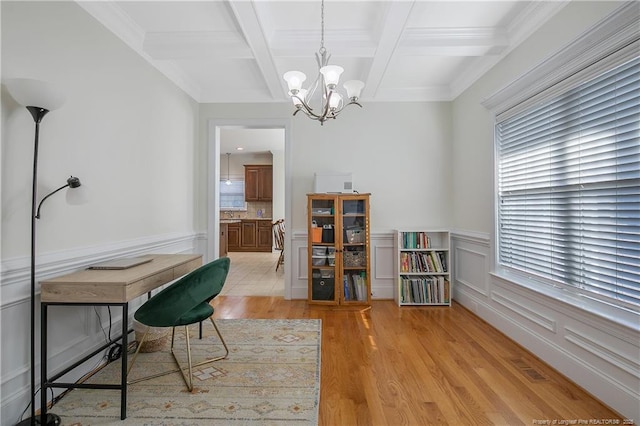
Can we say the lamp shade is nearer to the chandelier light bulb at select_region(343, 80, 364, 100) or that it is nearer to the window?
the chandelier light bulb at select_region(343, 80, 364, 100)

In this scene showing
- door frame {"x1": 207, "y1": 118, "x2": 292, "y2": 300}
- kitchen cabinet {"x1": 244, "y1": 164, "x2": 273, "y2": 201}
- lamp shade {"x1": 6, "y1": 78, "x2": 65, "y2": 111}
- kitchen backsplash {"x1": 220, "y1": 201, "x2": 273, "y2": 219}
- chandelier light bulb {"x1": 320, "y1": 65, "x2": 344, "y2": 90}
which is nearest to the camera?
lamp shade {"x1": 6, "y1": 78, "x2": 65, "y2": 111}

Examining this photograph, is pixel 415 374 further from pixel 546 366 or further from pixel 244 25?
pixel 244 25

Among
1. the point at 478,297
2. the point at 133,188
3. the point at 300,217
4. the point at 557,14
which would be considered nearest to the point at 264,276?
the point at 300,217

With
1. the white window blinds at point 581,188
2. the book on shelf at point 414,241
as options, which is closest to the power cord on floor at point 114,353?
the book on shelf at point 414,241

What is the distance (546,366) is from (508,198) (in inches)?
56.9

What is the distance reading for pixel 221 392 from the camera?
185cm

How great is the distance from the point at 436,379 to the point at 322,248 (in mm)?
1913

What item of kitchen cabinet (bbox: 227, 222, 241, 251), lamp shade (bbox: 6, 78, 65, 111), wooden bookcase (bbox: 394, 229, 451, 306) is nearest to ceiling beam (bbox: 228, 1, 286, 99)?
lamp shade (bbox: 6, 78, 65, 111)

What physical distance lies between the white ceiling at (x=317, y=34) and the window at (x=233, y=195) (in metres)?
5.64

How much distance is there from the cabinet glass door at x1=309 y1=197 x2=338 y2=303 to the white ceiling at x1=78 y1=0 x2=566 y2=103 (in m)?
1.56

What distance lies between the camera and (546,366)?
216 cm

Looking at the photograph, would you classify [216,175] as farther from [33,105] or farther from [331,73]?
[331,73]

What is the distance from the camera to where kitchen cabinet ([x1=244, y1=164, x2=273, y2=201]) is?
8.37m

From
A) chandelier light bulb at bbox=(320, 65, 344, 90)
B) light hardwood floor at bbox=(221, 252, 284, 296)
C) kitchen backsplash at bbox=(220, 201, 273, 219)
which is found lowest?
light hardwood floor at bbox=(221, 252, 284, 296)
